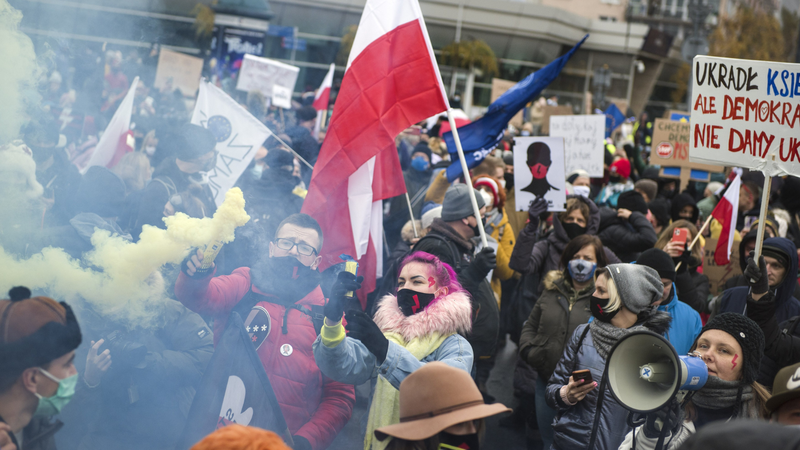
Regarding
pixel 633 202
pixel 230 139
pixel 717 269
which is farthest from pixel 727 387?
pixel 230 139

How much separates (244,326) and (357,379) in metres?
0.56

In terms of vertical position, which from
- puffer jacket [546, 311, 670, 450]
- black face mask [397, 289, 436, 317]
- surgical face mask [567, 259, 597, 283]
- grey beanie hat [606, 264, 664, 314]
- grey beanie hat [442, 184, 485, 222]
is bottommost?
puffer jacket [546, 311, 670, 450]

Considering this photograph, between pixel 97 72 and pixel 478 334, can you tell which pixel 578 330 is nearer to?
pixel 478 334

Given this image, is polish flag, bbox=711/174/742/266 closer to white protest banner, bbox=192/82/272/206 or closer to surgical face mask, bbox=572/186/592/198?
surgical face mask, bbox=572/186/592/198

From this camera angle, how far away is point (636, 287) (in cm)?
319

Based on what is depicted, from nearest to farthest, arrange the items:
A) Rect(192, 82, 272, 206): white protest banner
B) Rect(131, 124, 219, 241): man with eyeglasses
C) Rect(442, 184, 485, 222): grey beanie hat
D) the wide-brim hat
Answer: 1. the wide-brim hat
2. Rect(442, 184, 485, 222): grey beanie hat
3. Rect(131, 124, 219, 241): man with eyeglasses
4. Rect(192, 82, 272, 206): white protest banner

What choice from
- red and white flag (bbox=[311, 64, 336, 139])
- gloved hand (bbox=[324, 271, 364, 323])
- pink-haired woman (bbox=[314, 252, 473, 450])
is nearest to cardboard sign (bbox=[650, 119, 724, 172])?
red and white flag (bbox=[311, 64, 336, 139])

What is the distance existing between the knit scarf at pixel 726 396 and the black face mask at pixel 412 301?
1.27 m

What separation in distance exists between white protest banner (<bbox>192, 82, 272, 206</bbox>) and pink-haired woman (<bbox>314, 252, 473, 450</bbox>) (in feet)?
8.54

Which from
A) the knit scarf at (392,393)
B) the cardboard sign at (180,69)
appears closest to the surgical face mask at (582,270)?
the knit scarf at (392,393)

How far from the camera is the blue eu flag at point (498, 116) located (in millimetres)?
5570

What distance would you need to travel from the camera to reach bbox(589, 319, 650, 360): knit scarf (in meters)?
3.13

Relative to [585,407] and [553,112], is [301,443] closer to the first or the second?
[585,407]

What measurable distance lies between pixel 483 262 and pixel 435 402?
1644 millimetres
